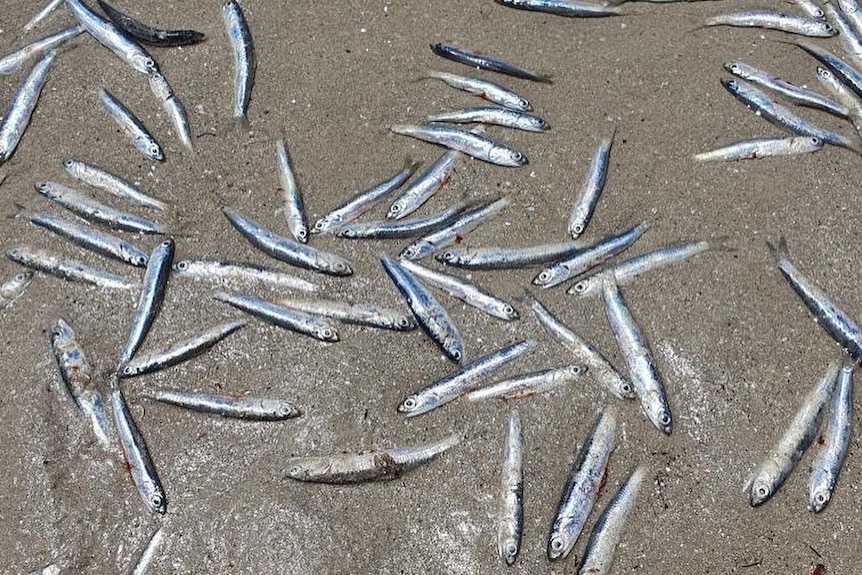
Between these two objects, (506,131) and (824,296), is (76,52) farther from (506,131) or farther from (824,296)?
(824,296)

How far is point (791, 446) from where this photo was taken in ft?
14.8

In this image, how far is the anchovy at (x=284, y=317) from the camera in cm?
471

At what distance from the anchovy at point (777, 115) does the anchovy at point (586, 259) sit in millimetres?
1409

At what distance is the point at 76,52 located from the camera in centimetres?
549

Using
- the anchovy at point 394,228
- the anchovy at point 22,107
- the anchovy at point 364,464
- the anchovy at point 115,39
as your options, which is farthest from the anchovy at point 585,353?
the anchovy at point 22,107

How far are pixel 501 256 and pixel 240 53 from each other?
256 centimetres

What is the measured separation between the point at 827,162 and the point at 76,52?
5.71 m

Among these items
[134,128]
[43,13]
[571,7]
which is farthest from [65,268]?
[571,7]

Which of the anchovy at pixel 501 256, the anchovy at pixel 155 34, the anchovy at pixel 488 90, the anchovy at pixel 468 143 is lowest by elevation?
the anchovy at pixel 501 256

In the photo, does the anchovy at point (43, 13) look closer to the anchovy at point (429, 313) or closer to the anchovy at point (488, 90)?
the anchovy at point (488, 90)

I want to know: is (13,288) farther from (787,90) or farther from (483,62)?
(787,90)

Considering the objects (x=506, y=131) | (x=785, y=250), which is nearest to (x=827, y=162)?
(x=785, y=250)

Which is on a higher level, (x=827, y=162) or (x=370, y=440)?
(x=827, y=162)

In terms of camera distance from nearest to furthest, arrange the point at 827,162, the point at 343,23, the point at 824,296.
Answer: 1. the point at 824,296
2. the point at 827,162
3. the point at 343,23
